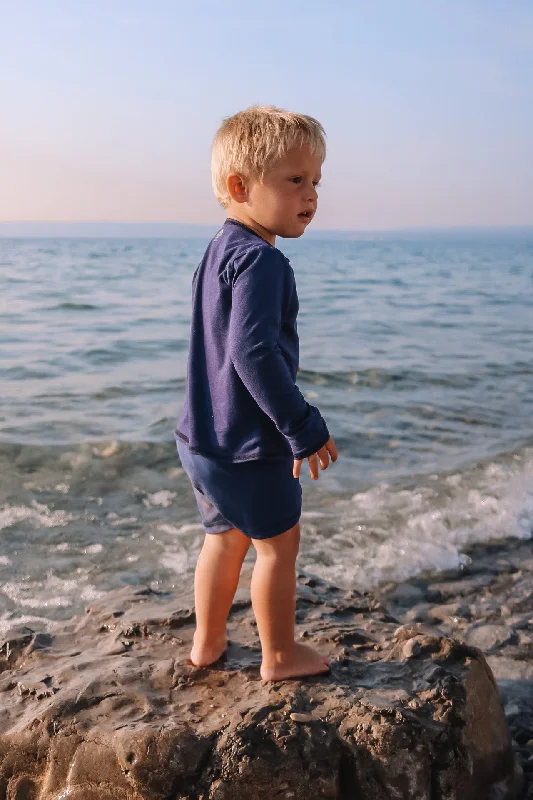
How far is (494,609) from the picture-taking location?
3902 mm

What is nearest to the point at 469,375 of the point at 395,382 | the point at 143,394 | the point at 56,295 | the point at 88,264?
the point at 395,382

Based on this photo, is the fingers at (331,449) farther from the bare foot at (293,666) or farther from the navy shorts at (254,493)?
the bare foot at (293,666)

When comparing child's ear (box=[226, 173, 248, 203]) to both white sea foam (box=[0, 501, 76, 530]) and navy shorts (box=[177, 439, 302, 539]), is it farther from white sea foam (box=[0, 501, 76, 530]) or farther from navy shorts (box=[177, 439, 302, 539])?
white sea foam (box=[0, 501, 76, 530])

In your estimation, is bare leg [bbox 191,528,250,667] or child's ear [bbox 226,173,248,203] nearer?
child's ear [bbox 226,173,248,203]

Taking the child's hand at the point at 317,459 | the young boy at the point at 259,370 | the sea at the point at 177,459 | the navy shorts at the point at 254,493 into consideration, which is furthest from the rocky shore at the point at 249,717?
the sea at the point at 177,459

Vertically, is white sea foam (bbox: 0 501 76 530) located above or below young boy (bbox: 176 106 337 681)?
below

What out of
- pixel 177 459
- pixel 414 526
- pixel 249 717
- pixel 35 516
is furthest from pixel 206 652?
pixel 177 459

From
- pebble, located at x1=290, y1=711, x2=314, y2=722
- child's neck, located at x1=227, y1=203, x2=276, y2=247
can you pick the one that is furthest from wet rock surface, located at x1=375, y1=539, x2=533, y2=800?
child's neck, located at x1=227, y1=203, x2=276, y2=247

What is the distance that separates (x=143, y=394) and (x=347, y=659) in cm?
600

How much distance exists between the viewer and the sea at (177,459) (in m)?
4.52

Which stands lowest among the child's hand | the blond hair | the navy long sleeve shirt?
the child's hand

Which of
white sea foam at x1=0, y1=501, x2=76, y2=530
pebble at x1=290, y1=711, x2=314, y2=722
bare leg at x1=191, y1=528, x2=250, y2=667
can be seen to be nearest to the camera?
pebble at x1=290, y1=711, x2=314, y2=722

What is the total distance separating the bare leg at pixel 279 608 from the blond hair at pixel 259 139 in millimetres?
1056

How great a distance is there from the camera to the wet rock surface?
309cm
